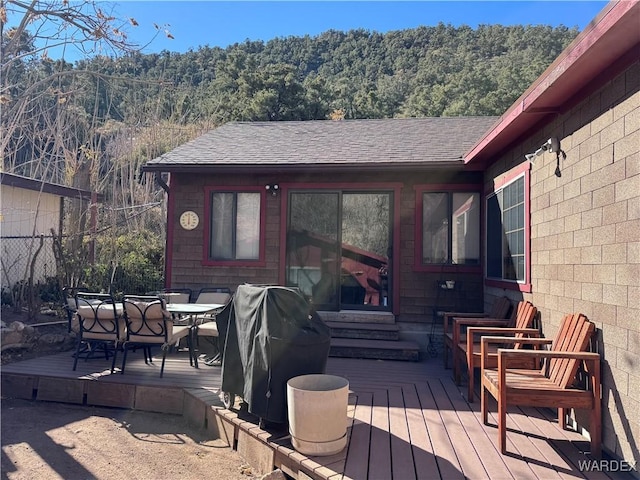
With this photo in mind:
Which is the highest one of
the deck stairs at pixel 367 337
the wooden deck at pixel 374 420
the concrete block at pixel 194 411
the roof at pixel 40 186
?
the roof at pixel 40 186

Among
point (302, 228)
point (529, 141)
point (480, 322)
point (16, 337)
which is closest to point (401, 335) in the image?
point (480, 322)

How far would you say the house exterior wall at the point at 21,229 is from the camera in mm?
8117

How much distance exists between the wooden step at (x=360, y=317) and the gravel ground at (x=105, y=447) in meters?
2.74

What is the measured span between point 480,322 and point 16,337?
5632 millimetres

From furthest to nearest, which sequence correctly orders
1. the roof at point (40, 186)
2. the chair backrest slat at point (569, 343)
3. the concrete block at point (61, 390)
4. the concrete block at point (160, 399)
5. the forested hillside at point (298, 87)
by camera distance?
the forested hillside at point (298, 87), the roof at point (40, 186), the concrete block at point (61, 390), the concrete block at point (160, 399), the chair backrest slat at point (569, 343)

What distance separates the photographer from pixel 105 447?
361 centimetres

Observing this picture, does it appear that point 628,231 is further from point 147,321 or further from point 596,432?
point 147,321

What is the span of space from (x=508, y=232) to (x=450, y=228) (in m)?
1.27

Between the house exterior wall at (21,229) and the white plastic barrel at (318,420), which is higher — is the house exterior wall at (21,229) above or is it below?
above

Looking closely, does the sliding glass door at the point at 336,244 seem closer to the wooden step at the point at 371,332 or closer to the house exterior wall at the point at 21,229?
the wooden step at the point at 371,332

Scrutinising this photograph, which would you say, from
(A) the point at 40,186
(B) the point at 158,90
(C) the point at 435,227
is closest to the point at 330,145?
(C) the point at 435,227

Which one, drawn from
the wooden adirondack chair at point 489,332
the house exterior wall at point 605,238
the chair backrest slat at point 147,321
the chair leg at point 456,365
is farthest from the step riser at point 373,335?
the chair backrest slat at point 147,321

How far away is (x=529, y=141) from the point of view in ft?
15.0

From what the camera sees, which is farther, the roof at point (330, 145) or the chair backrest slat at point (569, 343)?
the roof at point (330, 145)
